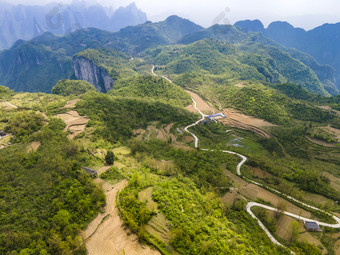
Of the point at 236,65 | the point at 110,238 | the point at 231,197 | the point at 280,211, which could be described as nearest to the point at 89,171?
the point at 110,238

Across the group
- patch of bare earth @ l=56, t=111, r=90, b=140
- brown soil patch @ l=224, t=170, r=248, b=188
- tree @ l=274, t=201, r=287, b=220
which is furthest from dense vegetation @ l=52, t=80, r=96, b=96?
tree @ l=274, t=201, r=287, b=220

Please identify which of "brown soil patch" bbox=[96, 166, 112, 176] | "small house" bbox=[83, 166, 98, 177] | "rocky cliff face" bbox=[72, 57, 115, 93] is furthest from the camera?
"rocky cliff face" bbox=[72, 57, 115, 93]

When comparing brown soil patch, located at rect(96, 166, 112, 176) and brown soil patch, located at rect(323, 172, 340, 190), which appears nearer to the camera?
brown soil patch, located at rect(96, 166, 112, 176)

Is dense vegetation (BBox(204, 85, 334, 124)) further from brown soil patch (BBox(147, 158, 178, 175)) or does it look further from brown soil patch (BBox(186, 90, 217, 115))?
brown soil patch (BBox(147, 158, 178, 175))

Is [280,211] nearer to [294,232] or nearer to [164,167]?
[294,232]

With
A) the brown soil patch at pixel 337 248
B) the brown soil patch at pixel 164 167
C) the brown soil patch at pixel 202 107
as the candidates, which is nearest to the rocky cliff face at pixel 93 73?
the brown soil patch at pixel 202 107

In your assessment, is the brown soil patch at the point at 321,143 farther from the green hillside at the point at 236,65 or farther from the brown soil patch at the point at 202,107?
the green hillside at the point at 236,65
